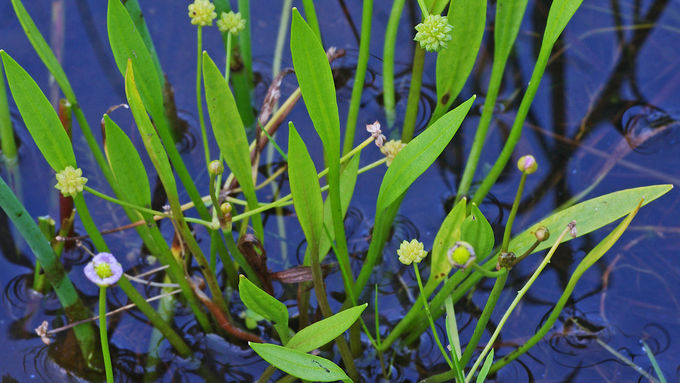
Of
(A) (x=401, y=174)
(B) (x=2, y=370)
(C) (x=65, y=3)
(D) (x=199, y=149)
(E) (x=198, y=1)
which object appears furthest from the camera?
(C) (x=65, y=3)

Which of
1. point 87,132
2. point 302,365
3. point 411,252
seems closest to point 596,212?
point 411,252

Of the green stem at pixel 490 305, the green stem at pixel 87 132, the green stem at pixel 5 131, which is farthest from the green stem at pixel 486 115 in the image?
the green stem at pixel 5 131

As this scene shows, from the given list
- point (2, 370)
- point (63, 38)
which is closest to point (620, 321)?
point (2, 370)

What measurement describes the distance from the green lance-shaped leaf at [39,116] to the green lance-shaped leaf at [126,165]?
68 mm

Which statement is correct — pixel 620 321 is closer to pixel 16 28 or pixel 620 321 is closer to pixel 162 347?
pixel 162 347

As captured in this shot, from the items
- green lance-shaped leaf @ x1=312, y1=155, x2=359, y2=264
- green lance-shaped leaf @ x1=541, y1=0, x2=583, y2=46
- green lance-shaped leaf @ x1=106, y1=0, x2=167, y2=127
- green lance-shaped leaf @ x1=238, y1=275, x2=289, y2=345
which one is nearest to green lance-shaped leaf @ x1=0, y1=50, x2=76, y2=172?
green lance-shaped leaf @ x1=106, y1=0, x2=167, y2=127

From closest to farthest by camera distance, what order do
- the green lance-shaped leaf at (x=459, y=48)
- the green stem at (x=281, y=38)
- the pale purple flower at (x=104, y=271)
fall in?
the pale purple flower at (x=104, y=271) → the green lance-shaped leaf at (x=459, y=48) → the green stem at (x=281, y=38)

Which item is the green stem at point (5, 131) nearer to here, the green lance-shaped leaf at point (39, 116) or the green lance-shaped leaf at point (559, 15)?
the green lance-shaped leaf at point (39, 116)

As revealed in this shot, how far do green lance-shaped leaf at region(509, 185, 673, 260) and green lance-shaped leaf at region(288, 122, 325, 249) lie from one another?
34cm

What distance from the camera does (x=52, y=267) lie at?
1.17 metres

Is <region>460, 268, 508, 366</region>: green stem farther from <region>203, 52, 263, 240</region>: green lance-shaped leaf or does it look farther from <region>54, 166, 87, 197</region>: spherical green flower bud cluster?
<region>54, 166, 87, 197</region>: spherical green flower bud cluster

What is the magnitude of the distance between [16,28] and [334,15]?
832 millimetres

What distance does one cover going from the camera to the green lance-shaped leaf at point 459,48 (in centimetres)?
106

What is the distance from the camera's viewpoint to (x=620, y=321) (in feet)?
4.61
